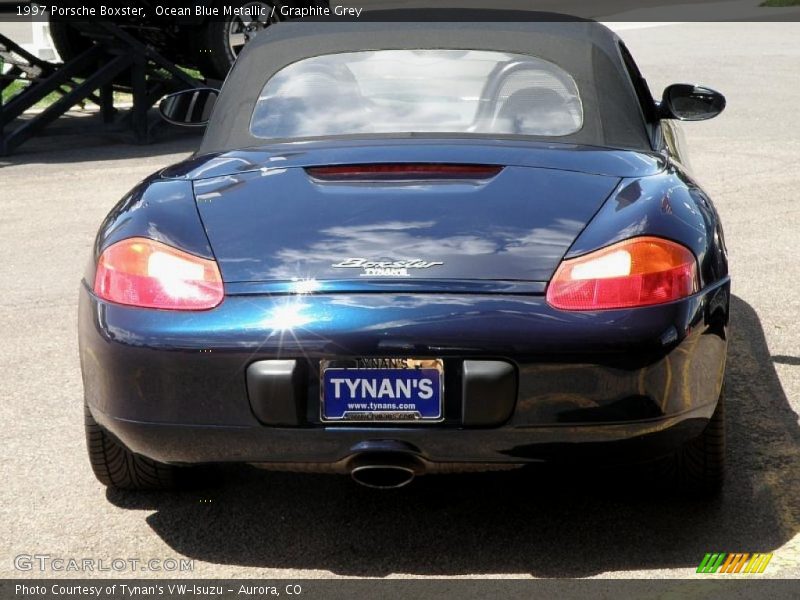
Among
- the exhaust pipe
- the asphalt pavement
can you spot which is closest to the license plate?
the exhaust pipe

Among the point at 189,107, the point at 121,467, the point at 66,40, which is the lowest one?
the point at 66,40

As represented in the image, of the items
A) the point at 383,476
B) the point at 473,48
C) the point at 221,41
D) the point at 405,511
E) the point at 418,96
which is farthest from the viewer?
the point at 221,41

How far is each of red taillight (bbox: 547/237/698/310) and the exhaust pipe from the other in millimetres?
537

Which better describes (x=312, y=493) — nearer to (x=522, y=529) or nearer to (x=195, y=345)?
(x=522, y=529)

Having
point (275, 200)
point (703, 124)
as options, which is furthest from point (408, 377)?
point (703, 124)

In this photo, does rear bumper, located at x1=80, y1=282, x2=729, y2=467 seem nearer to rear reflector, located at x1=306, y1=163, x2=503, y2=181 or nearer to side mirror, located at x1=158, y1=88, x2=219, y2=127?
rear reflector, located at x1=306, y1=163, x2=503, y2=181

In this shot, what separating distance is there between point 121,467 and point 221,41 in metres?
9.62

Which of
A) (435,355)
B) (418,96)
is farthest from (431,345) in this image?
(418,96)

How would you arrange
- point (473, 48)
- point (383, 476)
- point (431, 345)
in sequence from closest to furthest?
point (431, 345)
point (383, 476)
point (473, 48)

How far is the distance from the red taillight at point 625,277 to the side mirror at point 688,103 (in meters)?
1.67

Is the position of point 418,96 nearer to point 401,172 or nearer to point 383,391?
point 401,172

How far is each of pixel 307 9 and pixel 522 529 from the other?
10.8 m

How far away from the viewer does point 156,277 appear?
352cm

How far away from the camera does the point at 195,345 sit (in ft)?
11.0
